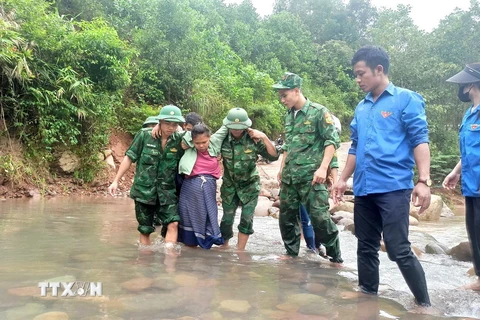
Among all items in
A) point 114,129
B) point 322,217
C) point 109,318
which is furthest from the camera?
point 114,129

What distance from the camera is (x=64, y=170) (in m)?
9.08

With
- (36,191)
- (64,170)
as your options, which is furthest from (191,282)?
(64,170)

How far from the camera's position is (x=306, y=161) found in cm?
395

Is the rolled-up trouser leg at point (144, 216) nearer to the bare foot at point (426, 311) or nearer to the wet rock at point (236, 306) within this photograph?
the wet rock at point (236, 306)

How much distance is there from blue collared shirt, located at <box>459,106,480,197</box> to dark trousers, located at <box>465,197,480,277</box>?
80 millimetres

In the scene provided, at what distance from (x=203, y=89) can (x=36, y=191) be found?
6835mm

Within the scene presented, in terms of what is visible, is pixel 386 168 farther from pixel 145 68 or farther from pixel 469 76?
pixel 145 68

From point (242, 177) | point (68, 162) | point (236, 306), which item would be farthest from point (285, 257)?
point (68, 162)

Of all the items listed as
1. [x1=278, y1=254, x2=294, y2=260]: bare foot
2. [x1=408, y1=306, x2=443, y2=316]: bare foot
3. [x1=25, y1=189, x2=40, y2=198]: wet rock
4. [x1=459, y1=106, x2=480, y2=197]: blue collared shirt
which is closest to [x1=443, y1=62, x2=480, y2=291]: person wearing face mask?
[x1=459, y1=106, x2=480, y2=197]: blue collared shirt

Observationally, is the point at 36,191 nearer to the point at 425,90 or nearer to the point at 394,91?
the point at 394,91

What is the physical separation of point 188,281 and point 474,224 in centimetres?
213

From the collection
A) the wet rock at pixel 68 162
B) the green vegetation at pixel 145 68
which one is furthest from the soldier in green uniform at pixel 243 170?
the wet rock at pixel 68 162

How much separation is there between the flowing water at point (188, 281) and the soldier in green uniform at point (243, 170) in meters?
0.38

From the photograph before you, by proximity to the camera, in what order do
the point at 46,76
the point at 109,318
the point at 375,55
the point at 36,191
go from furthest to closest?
the point at 46,76 → the point at 36,191 → the point at 375,55 → the point at 109,318
